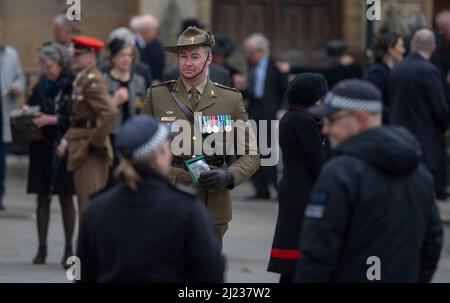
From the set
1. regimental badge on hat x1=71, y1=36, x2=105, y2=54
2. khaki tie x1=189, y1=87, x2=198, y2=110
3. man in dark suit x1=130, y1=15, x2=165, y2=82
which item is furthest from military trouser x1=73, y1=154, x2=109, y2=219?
man in dark suit x1=130, y1=15, x2=165, y2=82

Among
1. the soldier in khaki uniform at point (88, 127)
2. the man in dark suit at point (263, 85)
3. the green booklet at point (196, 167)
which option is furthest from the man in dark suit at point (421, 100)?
the green booklet at point (196, 167)

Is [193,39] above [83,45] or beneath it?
above

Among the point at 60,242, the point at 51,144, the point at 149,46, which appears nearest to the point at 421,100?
the point at 51,144

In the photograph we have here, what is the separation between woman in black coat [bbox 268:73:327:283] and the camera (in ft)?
26.1

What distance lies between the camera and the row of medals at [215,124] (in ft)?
27.2

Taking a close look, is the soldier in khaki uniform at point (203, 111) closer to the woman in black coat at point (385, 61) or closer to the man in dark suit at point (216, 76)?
the man in dark suit at point (216, 76)

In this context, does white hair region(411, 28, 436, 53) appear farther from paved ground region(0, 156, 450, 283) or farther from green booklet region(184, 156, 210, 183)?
green booklet region(184, 156, 210, 183)

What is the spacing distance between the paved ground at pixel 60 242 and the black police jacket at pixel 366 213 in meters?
5.06

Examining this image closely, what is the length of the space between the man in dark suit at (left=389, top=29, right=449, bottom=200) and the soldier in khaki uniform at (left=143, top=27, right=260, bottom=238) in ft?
13.0

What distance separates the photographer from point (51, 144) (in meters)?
11.7

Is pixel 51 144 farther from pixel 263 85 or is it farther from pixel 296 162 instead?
Result: pixel 263 85

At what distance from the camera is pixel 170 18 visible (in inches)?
734

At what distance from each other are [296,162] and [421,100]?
4.38 metres

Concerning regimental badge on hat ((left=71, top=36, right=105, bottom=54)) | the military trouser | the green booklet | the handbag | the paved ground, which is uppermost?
regimental badge on hat ((left=71, top=36, right=105, bottom=54))
